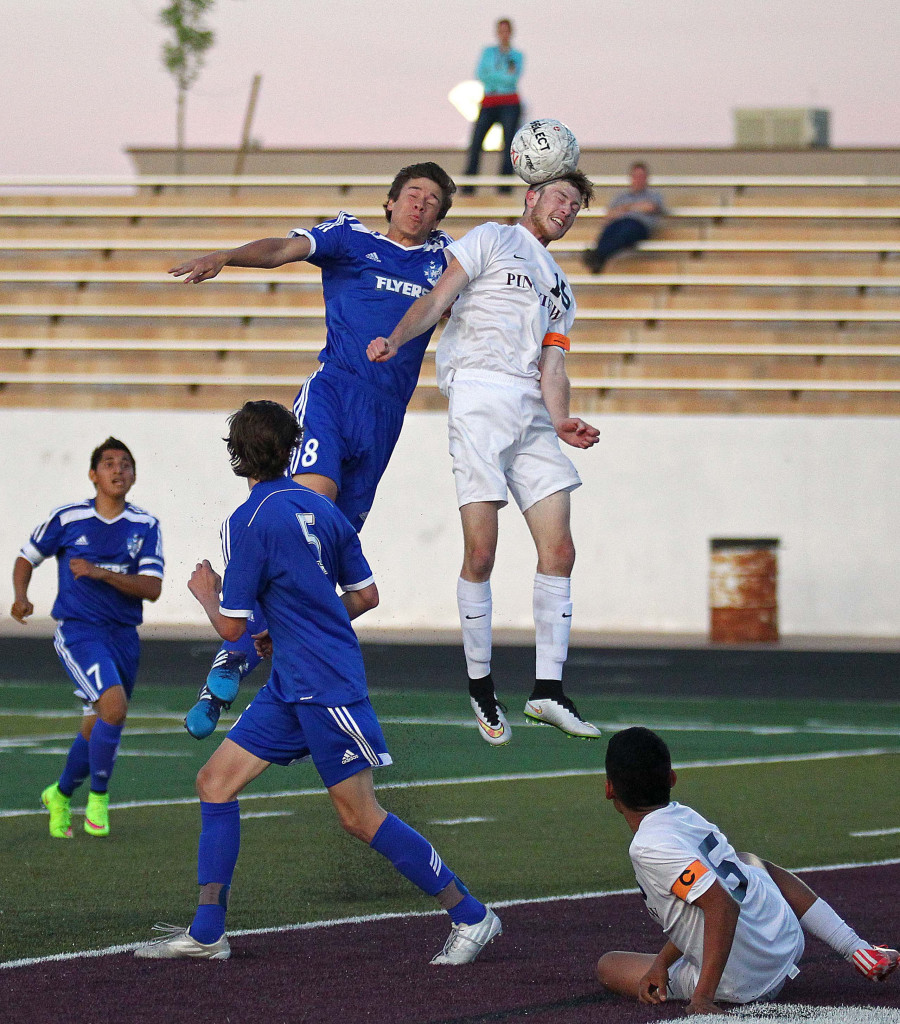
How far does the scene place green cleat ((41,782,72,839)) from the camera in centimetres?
848

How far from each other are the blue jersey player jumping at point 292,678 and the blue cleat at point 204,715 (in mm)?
96

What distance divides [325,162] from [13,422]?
836 cm

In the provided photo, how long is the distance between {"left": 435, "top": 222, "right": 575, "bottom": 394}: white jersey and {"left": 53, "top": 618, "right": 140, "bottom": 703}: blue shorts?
11.1ft

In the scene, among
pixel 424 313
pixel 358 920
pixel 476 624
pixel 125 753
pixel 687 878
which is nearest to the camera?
pixel 687 878

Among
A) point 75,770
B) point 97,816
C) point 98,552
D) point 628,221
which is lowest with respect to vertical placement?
point 97,816

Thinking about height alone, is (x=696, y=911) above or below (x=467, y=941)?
above

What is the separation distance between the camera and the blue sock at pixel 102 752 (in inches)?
336

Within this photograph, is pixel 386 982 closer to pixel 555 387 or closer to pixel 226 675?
pixel 226 675

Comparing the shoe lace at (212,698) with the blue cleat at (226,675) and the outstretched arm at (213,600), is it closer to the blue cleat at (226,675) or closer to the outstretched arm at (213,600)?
the blue cleat at (226,675)

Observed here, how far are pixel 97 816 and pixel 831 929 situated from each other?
457 cm

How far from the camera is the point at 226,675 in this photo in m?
5.80

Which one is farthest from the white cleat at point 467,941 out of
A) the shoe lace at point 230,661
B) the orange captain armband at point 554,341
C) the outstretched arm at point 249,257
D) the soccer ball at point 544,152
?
the soccer ball at point 544,152

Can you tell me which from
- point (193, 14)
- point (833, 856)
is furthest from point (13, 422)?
point (833, 856)

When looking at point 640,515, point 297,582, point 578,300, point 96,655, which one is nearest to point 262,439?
point 297,582
